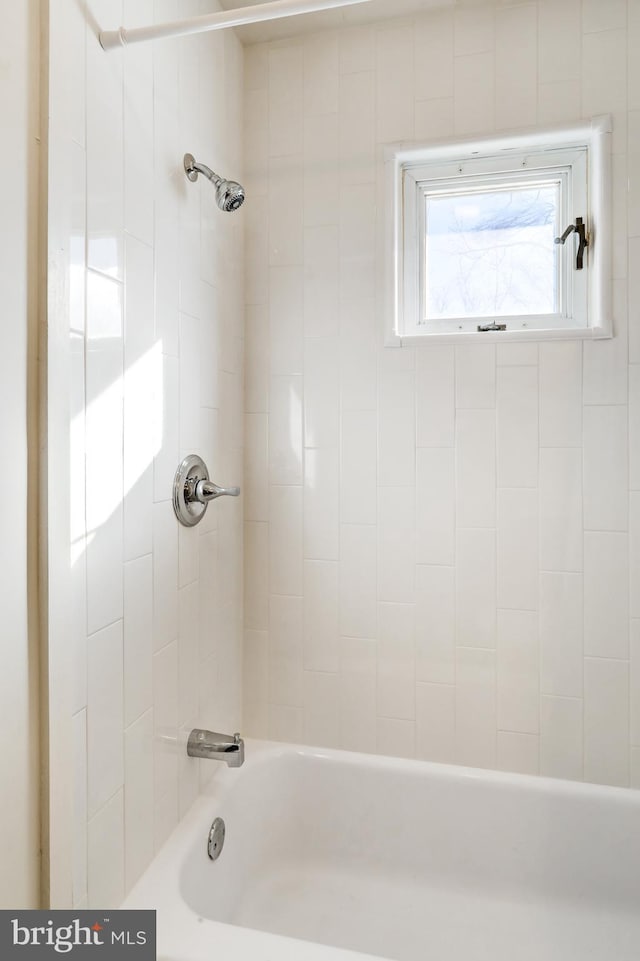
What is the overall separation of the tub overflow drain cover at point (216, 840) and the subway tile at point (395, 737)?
465 mm

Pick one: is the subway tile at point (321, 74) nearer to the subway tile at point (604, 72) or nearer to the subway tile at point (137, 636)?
the subway tile at point (604, 72)

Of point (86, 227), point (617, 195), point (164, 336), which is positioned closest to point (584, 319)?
point (617, 195)

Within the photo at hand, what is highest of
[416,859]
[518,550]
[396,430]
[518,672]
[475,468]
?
[396,430]

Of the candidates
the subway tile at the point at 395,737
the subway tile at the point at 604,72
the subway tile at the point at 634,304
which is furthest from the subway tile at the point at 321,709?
the subway tile at the point at 604,72

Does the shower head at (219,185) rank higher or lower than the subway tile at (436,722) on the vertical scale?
higher

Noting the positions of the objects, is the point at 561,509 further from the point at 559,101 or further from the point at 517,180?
the point at 559,101

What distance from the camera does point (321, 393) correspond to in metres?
1.61

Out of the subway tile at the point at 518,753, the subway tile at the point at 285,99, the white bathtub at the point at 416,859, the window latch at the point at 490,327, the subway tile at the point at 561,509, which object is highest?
the subway tile at the point at 285,99

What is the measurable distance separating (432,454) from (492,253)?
A: 0.58m

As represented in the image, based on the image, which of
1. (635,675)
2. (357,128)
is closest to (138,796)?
(635,675)

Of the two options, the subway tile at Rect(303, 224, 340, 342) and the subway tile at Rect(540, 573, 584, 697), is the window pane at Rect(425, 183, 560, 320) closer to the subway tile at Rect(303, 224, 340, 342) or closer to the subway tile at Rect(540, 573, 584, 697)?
the subway tile at Rect(303, 224, 340, 342)

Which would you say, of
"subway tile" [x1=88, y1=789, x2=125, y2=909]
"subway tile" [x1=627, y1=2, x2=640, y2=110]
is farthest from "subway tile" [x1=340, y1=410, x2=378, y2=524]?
"subway tile" [x1=627, y1=2, x2=640, y2=110]

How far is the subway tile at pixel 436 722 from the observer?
5.08ft

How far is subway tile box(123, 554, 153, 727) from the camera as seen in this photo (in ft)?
3.52
